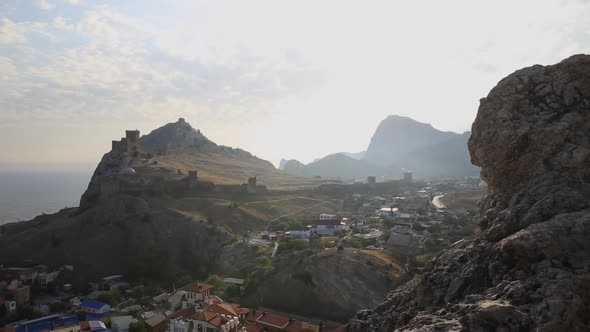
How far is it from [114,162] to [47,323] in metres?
40.5

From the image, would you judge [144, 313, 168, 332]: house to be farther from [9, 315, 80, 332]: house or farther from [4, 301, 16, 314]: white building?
[4, 301, 16, 314]: white building

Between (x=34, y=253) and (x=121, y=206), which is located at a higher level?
(x=121, y=206)

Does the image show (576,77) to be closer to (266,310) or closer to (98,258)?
(266,310)

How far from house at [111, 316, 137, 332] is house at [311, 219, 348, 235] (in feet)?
75.7

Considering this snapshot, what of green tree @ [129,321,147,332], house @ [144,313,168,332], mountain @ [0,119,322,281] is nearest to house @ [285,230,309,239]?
mountain @ [0,119,322,281]

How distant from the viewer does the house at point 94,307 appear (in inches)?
1219

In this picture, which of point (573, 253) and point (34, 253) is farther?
point (34, 253)

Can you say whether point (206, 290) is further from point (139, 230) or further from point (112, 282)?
point (139, 230)

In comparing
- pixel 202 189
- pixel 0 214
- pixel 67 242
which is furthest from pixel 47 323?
pixel 0 214

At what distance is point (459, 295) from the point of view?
4.58 meters

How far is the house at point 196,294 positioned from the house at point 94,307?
610cm

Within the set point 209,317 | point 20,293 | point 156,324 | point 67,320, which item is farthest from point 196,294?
point 20,293

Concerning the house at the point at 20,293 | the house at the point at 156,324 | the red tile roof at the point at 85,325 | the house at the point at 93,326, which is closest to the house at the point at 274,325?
the house at the point at 156,324

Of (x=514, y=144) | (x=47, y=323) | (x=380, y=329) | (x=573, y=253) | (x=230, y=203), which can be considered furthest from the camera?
(x=230, y=203)
